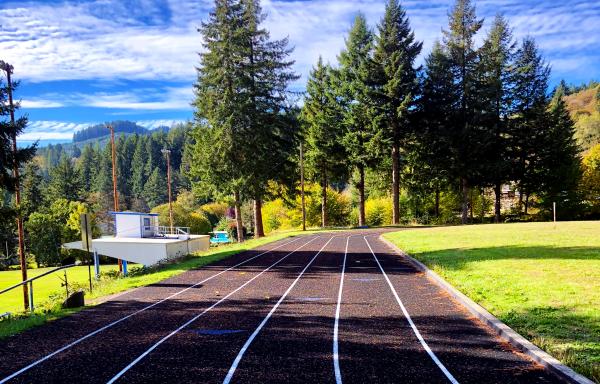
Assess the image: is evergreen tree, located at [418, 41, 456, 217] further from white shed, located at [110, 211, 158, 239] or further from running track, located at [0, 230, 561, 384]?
running track, located at [0, 230, 561, 384]

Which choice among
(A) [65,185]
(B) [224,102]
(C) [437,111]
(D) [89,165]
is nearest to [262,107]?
(B) [224,102]

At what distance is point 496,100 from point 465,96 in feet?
12.0

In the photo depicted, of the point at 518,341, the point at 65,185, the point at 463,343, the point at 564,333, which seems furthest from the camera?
the point at 65,185

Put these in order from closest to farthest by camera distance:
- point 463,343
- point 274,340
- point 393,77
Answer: point 463,343 < point 274,340 < point 393,77

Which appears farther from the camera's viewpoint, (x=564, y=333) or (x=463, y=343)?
(x=463, y=343)

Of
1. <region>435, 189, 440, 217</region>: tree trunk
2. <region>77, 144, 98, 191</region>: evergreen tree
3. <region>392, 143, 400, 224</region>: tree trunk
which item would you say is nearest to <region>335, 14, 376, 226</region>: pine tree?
<region>392, 143, 400, 224</region>: tree trunk

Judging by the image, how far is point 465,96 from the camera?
148ft

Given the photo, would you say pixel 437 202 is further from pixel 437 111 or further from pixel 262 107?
pixel 262 107

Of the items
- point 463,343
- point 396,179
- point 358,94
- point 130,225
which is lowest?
point 463,343

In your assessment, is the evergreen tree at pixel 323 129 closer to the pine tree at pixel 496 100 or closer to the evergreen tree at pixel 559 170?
the pine tree at pixel 496 100

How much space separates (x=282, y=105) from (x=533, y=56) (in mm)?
30708

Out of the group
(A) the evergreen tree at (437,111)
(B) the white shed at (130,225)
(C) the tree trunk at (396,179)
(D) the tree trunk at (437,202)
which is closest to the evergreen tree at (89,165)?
(B) the white shed at (130,225)

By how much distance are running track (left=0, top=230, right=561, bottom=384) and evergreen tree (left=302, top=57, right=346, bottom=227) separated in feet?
107

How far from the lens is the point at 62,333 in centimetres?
933
